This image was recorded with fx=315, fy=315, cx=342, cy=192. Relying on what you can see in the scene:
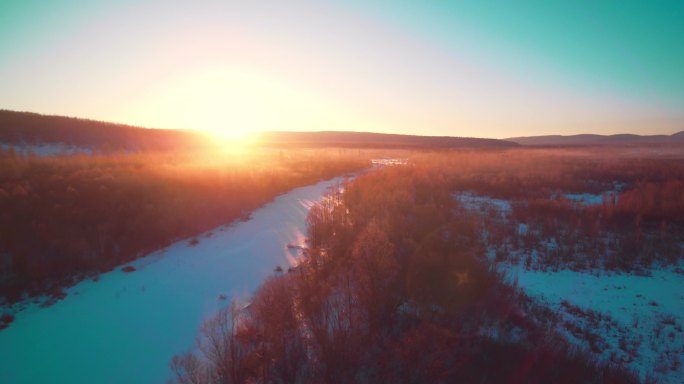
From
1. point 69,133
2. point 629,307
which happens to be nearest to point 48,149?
point 69,133

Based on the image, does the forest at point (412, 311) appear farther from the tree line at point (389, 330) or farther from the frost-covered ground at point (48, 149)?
the frost-covered ground at point (48, 149)

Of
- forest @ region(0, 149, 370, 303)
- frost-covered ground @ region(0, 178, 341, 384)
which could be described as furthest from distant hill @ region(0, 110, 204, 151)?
frost-covered ground @ region(0, 178, 341, 384)

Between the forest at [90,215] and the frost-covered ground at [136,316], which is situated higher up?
the forest at [90,215]

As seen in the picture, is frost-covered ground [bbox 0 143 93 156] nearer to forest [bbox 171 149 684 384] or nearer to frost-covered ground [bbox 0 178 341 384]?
frost-covered ground [bbox 0 178 341 384]

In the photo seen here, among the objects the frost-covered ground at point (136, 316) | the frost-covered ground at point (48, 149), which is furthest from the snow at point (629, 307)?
the frost-covered ground at point (48, 149)

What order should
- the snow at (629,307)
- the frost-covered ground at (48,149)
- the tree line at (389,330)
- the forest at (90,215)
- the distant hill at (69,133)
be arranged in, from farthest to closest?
the distant hill at (69,133) < the frost-covered ground at (48,149) < the forest at (90,215) < the snow at (629,307) < the tree line at (389,330)

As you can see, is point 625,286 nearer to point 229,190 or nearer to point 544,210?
point 544,210

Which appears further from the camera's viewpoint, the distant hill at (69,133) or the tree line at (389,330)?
the distant hill at (69,133)
